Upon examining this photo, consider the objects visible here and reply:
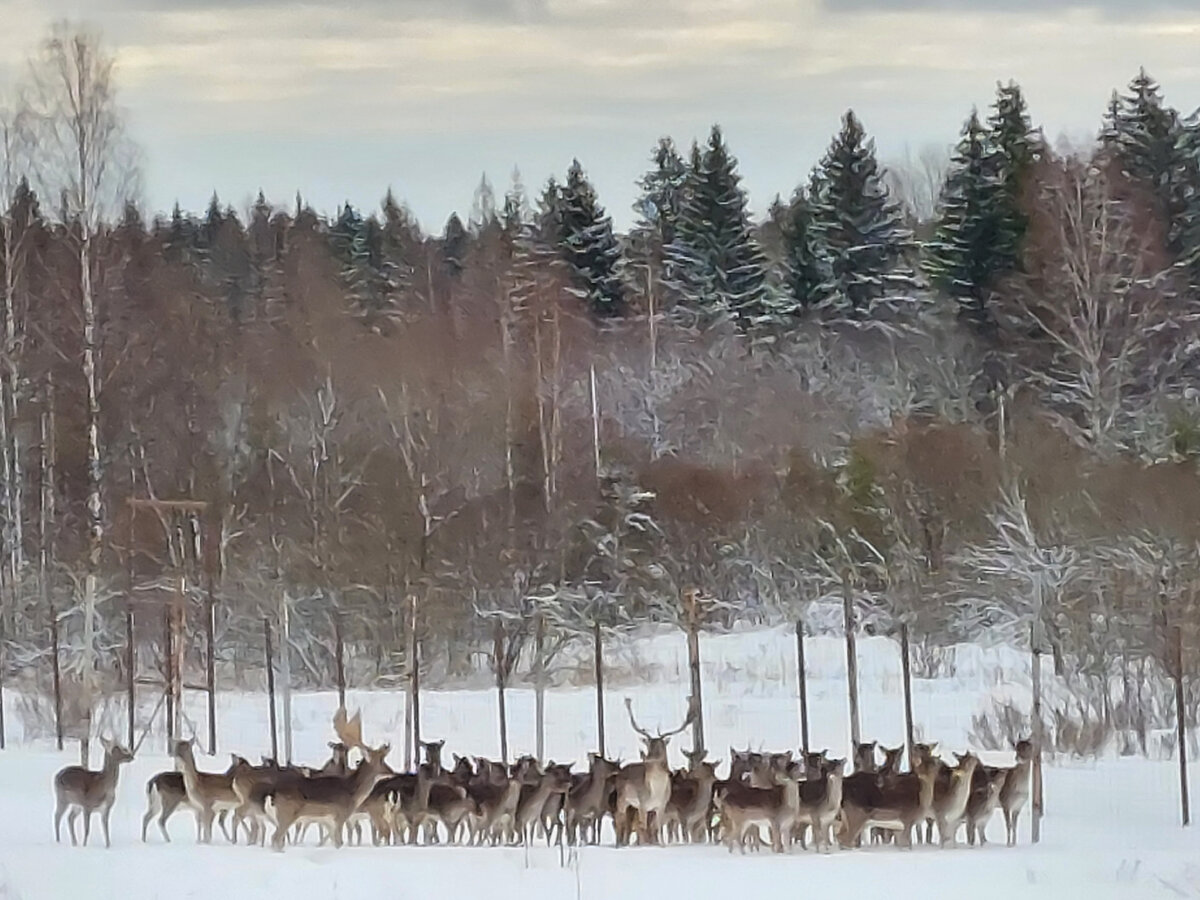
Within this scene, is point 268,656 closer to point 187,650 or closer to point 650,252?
point 187,650

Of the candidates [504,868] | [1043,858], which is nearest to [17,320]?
[504,868]

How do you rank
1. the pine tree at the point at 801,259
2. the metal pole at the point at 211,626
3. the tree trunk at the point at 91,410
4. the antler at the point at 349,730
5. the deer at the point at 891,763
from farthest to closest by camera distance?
the pine tree at the point at 801,259, the tree trunk at the point at 91,410, the metal pole at the point at 211,626, the antler at the point at 349,730, the deer at the point at 891,763

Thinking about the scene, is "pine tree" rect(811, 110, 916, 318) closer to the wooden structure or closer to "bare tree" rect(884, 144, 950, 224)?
"bare tree" rect(884, 144, 950, 224)

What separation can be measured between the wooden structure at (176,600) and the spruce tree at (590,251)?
271 centimetres

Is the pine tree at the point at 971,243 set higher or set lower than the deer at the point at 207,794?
higher

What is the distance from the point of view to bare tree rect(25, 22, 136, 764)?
7.53m

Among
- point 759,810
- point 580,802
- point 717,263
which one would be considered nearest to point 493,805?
point 580,802

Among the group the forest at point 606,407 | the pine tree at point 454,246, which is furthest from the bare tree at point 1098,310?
the pine tree at point 454,246

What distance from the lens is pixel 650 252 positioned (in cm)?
1188

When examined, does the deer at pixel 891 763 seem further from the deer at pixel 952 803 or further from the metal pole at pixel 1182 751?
the metal pole at pixel 1182 751

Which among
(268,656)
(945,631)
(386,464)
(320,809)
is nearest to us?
(320,809)

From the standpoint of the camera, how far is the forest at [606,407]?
29.6 ft

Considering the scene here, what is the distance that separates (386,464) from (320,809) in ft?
20.1

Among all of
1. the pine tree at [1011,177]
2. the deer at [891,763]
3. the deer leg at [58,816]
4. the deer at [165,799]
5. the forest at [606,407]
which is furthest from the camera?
the pine tree at [1011,177]
